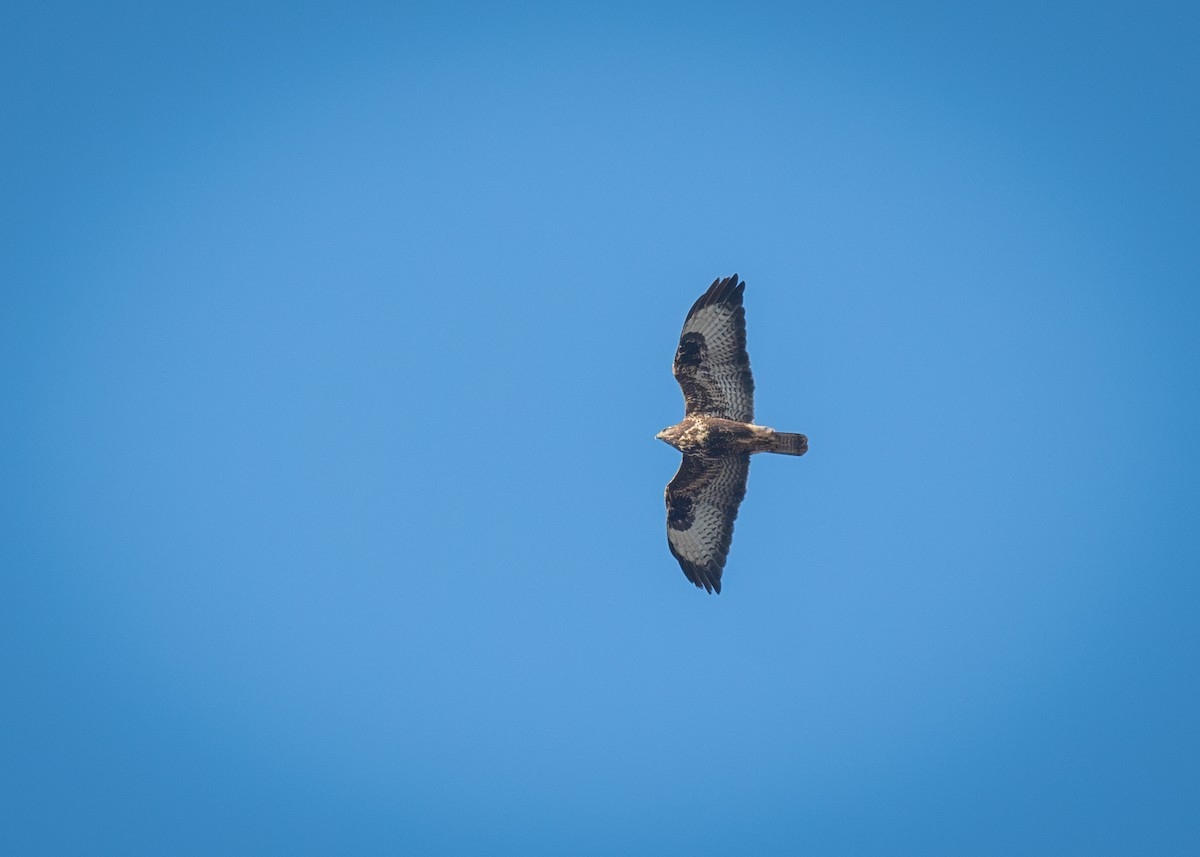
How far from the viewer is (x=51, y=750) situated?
9181 cm

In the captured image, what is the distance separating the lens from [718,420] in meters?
16.3

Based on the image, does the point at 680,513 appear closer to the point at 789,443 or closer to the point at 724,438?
the point at 724,438

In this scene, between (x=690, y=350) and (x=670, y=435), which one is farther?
(x=670, y=435)

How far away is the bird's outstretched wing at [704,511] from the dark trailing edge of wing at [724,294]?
85.1 inches

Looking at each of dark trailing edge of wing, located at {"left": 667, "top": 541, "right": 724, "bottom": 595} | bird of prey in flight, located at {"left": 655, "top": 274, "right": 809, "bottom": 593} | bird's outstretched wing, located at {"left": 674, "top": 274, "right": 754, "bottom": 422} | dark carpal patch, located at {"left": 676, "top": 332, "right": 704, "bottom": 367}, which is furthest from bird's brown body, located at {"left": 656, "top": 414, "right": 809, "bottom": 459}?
dark trailing edge of wing, located at {"left": 667, "top": 541, "right": 724, "bottom": 595}

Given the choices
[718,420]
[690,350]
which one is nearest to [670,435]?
[718,420]

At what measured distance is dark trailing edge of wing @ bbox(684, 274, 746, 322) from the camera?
16094mm

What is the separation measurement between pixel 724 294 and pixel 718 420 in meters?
1.71

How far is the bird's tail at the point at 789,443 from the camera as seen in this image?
52.4ft

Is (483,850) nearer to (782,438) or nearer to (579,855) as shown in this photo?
(579,855)

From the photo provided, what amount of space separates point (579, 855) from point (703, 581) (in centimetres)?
5195

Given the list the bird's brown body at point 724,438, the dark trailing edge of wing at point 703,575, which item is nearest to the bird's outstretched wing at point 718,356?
the bird's brown body at point 724,438

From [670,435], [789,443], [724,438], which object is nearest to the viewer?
[789,443]

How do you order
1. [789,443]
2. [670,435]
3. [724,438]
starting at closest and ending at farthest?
1. [789,443]
2. [724,438]
3. [670,435]
